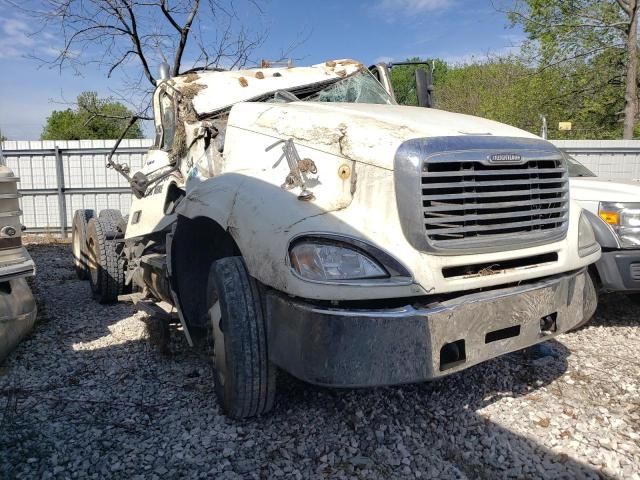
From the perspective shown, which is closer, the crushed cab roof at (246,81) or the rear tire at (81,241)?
the crushed cab roof at (246,81)

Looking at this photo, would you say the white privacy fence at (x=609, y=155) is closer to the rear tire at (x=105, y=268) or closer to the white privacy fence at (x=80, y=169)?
the white privacy fence at (x=80, y=169)

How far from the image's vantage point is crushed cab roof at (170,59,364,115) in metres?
4.28

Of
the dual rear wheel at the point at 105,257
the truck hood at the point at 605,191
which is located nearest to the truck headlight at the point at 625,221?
the truck hood at the point at 605,191

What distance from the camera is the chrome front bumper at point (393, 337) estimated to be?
236cm

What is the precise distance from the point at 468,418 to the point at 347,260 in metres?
1.45

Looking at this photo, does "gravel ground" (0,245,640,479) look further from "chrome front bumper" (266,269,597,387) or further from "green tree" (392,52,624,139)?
"green tree" (392,52,624,139)

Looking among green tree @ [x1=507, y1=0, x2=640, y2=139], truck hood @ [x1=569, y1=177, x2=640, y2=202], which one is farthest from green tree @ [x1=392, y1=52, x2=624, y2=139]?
truck hood @ [x1=569, y1=177, x2=640, y2=202]

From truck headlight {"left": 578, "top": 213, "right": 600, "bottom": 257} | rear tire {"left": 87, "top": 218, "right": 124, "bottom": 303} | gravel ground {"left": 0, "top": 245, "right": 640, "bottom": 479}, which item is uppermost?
truck headlight {"left": 578, "top": 213, "right": 600, "bottom": 257}

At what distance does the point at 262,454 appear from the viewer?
9.31 feet

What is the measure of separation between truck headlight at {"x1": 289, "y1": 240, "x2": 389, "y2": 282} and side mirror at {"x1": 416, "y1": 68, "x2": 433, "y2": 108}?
2.82 meters

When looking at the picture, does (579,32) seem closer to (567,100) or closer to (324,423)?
(567,100)

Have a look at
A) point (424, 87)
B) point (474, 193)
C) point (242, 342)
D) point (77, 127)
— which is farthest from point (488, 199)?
point (77, 127)

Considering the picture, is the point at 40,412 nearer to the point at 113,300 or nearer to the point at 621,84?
the point at 113,300

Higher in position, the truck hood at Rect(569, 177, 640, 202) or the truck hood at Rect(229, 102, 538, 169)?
the truck hood at Rect(229, 102, 538, 169)
